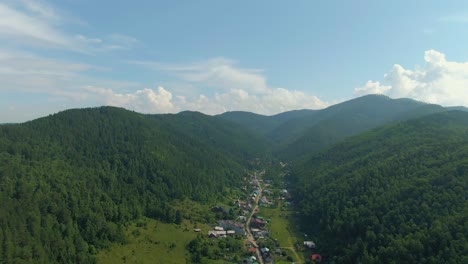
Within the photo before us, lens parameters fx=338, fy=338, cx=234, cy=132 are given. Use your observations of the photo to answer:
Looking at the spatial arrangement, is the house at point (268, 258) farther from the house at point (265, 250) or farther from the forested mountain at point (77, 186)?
the forested mountain at point (77, 186)

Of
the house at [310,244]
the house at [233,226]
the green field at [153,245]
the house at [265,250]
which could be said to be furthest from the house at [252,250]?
the green field at [153,245]

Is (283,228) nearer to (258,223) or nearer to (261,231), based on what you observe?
(258,223)

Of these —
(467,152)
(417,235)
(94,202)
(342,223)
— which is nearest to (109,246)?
(94,202)

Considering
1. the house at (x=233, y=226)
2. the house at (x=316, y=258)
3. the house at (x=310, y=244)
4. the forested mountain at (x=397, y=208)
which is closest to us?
the forested mountain at (x=397, y=208)

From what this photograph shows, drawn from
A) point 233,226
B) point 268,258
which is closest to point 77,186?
point 233,226

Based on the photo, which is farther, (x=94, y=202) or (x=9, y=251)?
(x=94, y=202)

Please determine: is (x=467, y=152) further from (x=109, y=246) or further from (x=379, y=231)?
(x=109, y=246)

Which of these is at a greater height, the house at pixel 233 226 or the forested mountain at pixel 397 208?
the forested mountain at pixel 397 208
